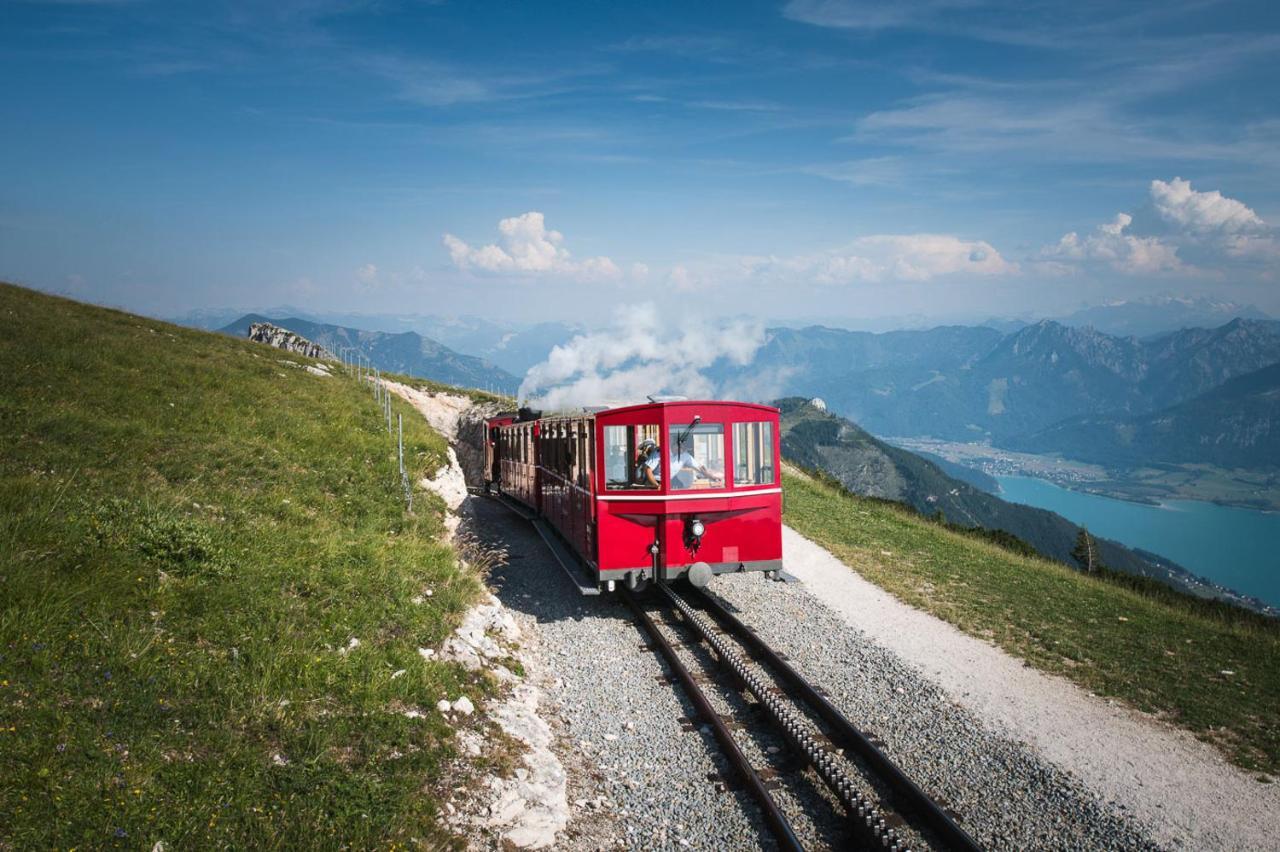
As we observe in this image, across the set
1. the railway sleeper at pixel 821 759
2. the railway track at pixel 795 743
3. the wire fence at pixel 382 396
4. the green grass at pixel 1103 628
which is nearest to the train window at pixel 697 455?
the railway track at pixel 795 743

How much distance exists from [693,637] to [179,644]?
747cm

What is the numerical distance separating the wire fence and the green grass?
10729 mm

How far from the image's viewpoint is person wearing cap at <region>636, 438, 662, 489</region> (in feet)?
39.0

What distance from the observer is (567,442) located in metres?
14.5

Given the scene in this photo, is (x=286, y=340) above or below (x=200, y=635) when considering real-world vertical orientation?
above

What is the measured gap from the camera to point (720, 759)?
7.90 metres

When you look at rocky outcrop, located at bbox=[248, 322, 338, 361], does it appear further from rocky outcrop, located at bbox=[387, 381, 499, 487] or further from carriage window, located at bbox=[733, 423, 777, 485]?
carriage window, located at bbox=[733, 423, 777, 485]

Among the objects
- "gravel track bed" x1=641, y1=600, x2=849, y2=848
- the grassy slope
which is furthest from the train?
the grassy slope

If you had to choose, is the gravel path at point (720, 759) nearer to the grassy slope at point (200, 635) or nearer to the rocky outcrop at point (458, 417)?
the grassy slope at point (200, 635)

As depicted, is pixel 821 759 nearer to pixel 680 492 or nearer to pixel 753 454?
pixel 680 492

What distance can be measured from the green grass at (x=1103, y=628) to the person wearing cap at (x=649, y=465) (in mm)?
6278

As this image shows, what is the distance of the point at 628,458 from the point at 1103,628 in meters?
9.52

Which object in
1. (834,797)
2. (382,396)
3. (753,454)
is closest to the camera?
(834,797)

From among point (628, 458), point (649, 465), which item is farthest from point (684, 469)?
point (628, 458)
